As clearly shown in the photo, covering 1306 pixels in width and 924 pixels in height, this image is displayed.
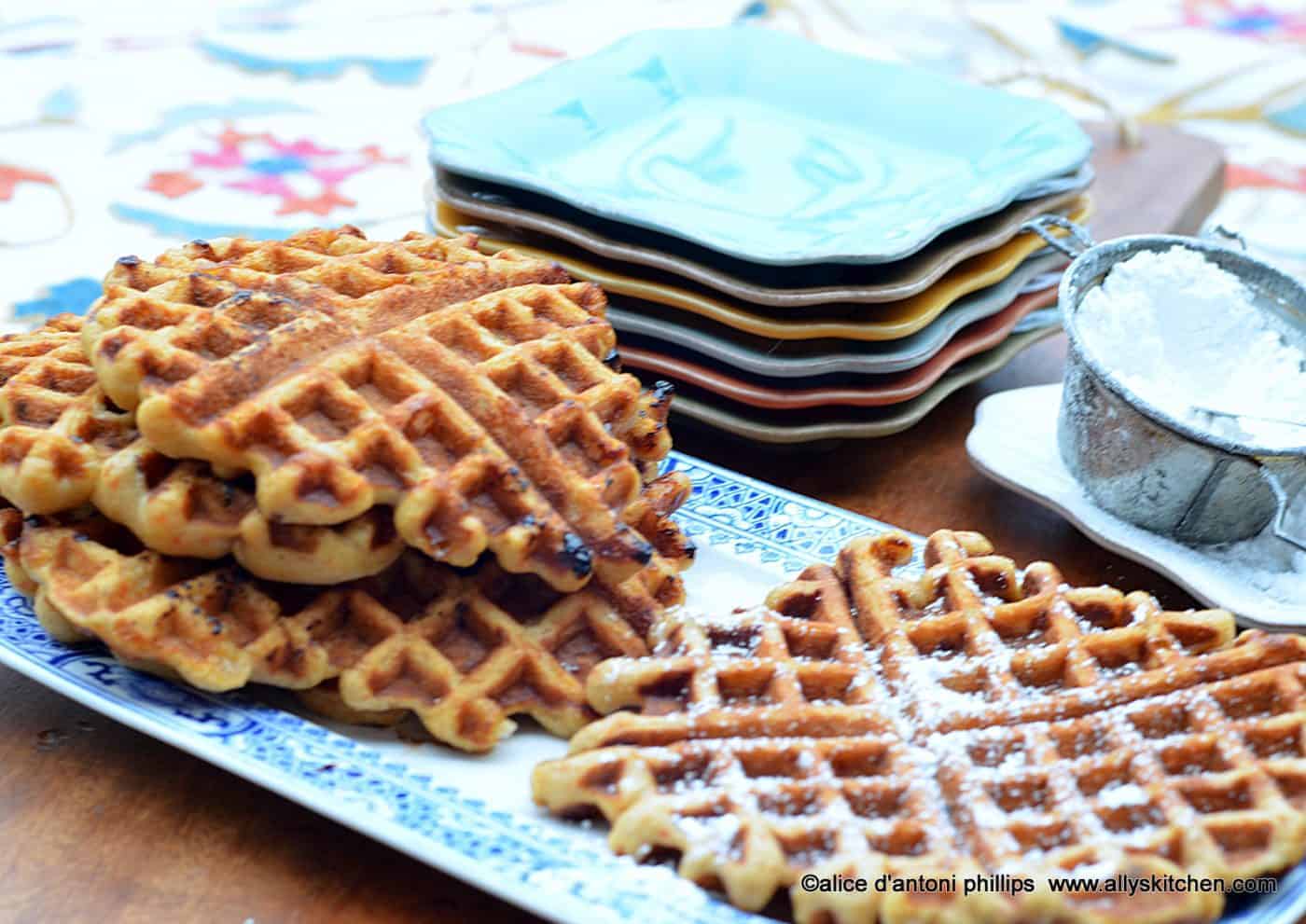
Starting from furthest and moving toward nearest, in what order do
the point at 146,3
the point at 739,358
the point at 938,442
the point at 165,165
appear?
the point at 146,3, the point at 165,165, the point at 938,442, the point at 739,358

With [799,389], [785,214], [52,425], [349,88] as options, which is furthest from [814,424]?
[349,88]

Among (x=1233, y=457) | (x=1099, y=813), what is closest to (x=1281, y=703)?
(x=1099, y=813)

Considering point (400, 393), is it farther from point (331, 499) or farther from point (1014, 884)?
point (1014, 884)

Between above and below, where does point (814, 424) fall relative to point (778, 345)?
below

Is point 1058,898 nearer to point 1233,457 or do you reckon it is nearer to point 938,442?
point 1233,457

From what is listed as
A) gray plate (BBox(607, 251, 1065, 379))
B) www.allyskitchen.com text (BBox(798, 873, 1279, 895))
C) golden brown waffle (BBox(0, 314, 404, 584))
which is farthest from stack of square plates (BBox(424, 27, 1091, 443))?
www.allyskitchen.com text (BBox(798, 873, 1279, 895))

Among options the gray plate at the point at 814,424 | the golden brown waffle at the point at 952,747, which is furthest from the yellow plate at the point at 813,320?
the golden brown waffle at the point at 952,747
